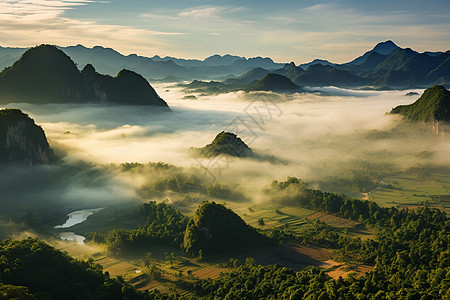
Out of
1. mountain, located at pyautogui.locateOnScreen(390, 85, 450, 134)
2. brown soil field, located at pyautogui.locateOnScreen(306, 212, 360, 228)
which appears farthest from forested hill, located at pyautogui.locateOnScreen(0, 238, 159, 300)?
mountain, located at pyautogui.locateOnScreen(390, 85, 450, 134)

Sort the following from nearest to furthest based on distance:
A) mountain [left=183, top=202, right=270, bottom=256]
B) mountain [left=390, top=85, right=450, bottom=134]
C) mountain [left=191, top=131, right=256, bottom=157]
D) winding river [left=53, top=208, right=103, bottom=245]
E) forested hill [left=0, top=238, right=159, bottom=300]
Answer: forested hill [left=0, top=238, right=159, bottom=300] → mountain [left=183, top=202, right=270, bottom=256] → winding river [left=53, top=208, right=103, bottom=245] → mountain [left=191, top=131, right=256, bottom=157] → mountain [left=390, top=85, right=450, bottom=134]

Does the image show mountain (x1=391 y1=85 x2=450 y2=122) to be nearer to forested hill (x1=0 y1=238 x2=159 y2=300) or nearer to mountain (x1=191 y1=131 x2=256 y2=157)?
mountain (x1=191 y1=131 x2=256 y2=157)

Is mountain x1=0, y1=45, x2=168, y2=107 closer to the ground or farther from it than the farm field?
farther from it

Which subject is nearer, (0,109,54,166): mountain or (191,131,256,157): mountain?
(0,109,54,166): mountain

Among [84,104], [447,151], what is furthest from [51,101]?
[447,151]

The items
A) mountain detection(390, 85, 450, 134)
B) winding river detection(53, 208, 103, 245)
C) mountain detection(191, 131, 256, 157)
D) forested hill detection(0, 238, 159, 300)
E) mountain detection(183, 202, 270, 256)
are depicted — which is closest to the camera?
forested hill detection(0, 238, 159, 300)

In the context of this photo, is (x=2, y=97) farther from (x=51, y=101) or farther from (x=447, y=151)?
(x=447, y=151)

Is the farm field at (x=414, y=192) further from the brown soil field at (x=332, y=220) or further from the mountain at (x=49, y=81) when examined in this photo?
the mountain at (x=49, y=81)

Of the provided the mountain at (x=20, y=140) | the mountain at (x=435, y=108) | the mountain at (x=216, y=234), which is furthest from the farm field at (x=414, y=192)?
the mountain at (x=20, y=140)
